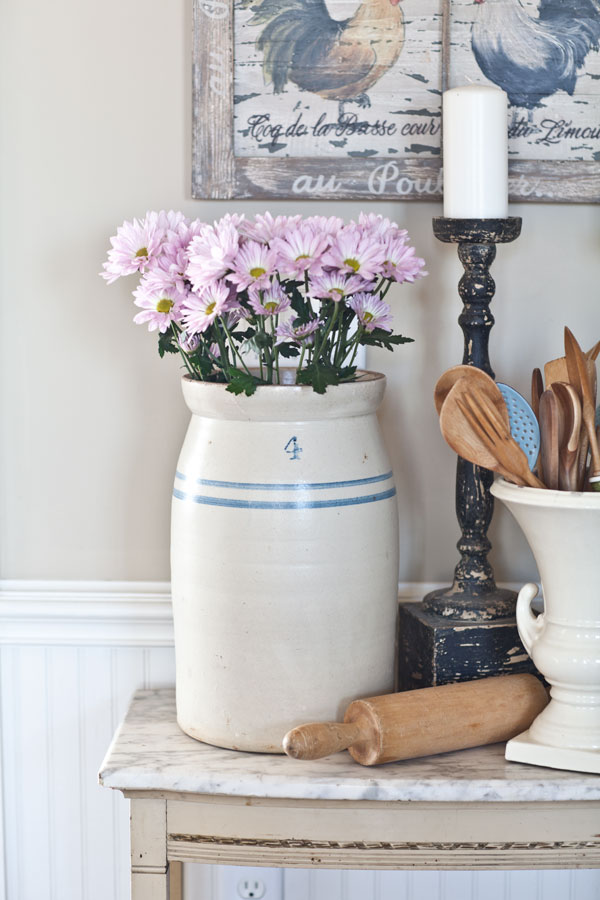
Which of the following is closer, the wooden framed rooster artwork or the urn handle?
the urn handle

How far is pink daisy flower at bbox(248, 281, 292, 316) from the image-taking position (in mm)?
915

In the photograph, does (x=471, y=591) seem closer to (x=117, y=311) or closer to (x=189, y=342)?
(x=189, y=342)

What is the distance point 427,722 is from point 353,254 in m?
0.45

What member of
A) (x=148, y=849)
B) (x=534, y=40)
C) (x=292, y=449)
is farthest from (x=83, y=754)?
(x=534, y=40)

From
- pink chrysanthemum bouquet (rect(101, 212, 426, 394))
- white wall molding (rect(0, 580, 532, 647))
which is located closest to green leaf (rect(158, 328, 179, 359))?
pink chrysanthemum bouquet (rect(101, 212, 426, 394))

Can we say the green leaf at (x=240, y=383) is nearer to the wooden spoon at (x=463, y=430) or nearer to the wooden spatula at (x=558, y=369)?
the wooden spoon at (x=463, y=430)

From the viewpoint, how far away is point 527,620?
100 cm

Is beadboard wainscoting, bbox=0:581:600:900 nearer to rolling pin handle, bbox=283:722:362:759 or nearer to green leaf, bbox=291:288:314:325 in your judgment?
rolling pin handle, bbox=283:722:362:759

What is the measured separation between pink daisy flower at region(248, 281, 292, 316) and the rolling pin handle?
14.8 inches

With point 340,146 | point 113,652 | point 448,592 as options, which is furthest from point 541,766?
→ point 340,146

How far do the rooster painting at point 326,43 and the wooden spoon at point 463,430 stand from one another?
15.7 inches

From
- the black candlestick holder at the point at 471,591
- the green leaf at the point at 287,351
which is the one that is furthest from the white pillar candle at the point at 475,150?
the green leaf at the point at 287,351

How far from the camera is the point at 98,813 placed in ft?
4.08

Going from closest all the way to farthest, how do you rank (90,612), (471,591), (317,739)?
(317,739) → (471,591) → (90,612)
